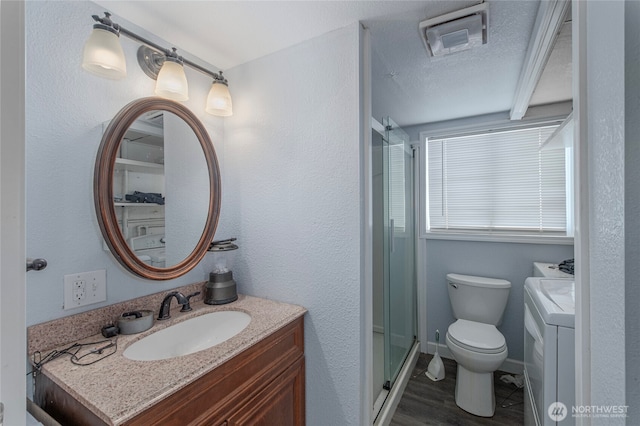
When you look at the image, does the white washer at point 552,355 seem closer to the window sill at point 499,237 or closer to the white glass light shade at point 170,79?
the window sill at point 499,237

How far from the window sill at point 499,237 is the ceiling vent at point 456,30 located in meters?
1.62

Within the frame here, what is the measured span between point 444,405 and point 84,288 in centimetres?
228

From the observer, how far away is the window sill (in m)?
2.12

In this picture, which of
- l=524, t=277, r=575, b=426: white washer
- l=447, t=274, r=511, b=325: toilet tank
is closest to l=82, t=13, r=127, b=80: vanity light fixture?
l=524, t=277, r=575, b=426: white washer

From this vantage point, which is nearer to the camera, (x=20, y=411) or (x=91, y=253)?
(x=20, y=411)

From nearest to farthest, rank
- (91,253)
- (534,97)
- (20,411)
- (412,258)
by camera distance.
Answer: (20,411)
(91,253)
(534,97)
(412,258)

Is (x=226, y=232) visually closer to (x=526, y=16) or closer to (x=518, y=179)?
(x=526, y=16)

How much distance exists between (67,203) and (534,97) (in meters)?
2.86

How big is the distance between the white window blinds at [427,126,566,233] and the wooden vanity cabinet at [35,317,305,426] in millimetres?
1943

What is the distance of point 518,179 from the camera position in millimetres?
2314

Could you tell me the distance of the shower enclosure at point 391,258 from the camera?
1724 millimetres

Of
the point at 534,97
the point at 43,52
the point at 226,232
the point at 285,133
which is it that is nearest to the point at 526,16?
the point at 534,97
